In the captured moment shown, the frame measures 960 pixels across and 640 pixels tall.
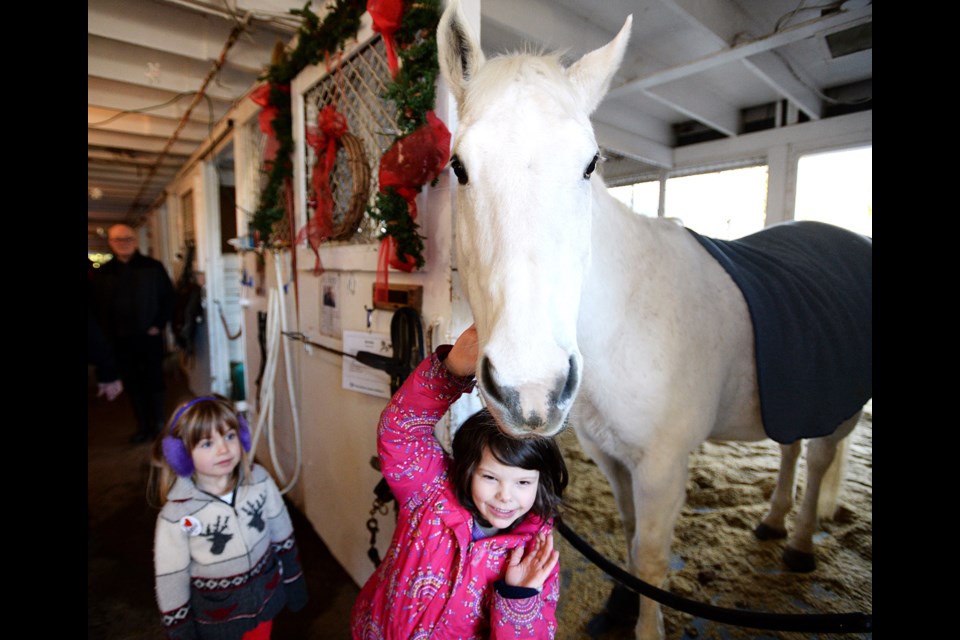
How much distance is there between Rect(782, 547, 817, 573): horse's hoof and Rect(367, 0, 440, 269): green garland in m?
2.12

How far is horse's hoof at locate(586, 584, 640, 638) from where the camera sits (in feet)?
5.12

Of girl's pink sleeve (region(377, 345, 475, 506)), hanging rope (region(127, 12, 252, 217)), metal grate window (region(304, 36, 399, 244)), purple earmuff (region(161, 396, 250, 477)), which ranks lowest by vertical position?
purple earmuff (region(161, 396, 250, 477))

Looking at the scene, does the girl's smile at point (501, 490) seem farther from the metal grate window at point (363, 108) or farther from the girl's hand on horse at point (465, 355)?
the metal grate window at point (363, 108)

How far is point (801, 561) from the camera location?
1.81 m

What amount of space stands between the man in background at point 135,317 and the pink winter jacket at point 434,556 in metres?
3.83

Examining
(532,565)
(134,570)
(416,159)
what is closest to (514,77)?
(416,159)

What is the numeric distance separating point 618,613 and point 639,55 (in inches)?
100

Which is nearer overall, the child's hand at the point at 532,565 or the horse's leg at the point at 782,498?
the child's hand at the point at 532,565

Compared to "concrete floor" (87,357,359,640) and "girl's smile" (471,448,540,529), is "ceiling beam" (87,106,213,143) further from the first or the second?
"girl's smile" (471,448,540,529)

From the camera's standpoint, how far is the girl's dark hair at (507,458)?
0.85 metres

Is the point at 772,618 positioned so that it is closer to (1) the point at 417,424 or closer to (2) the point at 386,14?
(1) the point at 417,424

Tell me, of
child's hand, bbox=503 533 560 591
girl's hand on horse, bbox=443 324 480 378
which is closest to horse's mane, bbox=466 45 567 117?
girl's hand on horse, bbox=443 324 480 378

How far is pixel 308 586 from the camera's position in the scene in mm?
1972

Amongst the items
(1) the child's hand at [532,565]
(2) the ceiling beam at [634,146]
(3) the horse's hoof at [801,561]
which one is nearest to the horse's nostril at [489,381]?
(1) the child's hand at [532,565]
